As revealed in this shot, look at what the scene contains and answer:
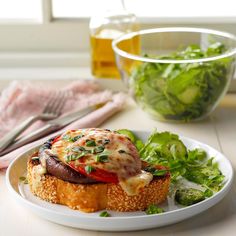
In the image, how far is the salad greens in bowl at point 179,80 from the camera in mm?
1686

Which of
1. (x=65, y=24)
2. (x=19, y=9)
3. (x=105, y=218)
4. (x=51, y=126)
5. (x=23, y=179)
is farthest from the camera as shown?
(x=19, y=9)

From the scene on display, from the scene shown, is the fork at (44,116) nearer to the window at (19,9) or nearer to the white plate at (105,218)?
the white plate at (105,218)

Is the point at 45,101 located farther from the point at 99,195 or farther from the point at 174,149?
the point at 99,195

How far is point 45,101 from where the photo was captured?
1.89m

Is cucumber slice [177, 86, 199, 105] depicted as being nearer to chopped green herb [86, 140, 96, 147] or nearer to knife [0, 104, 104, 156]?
knife [0, 104, 104, 156]

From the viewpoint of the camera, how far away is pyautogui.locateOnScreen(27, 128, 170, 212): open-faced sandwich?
4.05 ft

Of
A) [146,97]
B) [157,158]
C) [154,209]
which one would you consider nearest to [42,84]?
[146,97]

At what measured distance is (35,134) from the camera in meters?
1.63

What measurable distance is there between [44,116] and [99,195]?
55 cm

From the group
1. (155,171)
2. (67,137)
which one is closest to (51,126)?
(67,137)

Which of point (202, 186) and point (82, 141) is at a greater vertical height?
point (82, 141)

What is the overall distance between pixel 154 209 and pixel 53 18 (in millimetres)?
1056

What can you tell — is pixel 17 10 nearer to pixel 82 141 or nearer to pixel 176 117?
pixel 176 117

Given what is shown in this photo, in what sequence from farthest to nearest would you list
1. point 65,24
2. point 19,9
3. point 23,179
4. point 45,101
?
point 19,9 → point 65,24 → point 45,101 → point 23,179
